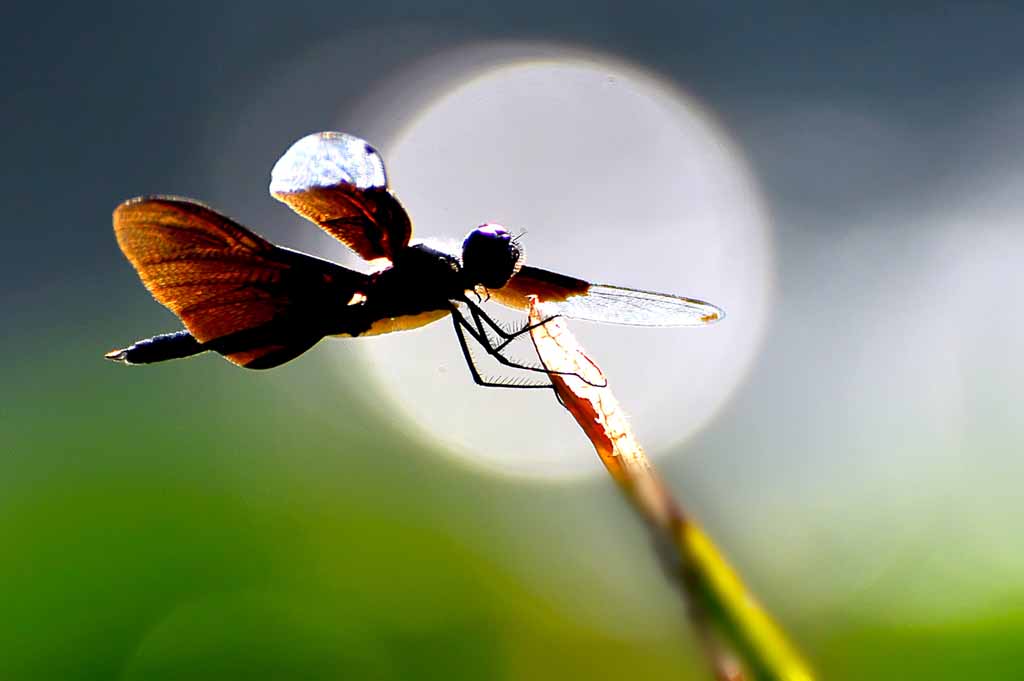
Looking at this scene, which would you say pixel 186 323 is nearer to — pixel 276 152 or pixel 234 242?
pixel 234 242

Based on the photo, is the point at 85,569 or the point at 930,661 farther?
the point at 85,569

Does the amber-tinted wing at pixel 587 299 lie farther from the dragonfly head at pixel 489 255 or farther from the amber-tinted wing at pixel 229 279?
the amber-tinted wing at pixel 229 279

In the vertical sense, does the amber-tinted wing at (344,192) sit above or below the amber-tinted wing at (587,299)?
above

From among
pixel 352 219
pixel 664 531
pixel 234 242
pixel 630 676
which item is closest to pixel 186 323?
pixel 234 242

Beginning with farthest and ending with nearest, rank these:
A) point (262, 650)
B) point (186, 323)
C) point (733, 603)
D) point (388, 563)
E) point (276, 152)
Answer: point (276, 152) → point (186, 323) → point (388, 563) → point (262, 650) → point (733, 603)

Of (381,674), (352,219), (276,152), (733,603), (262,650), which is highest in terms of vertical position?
(276,152)

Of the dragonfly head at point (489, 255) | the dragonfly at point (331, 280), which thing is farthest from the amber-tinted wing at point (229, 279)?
the dragonfly head at point (489, 255)
